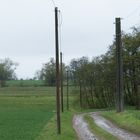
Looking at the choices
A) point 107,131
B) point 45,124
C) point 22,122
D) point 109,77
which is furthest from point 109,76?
point 107,131

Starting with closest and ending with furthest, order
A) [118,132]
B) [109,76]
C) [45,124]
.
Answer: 1. [118,132]
2. [45,124]
3. [109,76]

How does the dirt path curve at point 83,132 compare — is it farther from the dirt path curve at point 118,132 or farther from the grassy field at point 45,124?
the dirt path curve at point 118,132

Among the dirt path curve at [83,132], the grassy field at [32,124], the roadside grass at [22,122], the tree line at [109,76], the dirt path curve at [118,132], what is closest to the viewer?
the dirt path curve at [118,132]

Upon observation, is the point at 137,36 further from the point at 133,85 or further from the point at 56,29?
the point at 56,29

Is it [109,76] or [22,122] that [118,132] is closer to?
[22,122]

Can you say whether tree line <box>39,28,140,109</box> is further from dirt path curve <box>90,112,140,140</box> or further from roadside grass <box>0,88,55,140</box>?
dirt path curve <box>90,112,140,140</box>

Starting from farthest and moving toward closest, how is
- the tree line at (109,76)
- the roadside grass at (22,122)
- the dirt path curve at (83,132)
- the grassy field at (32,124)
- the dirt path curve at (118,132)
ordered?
the tree line at (109,76) → the roadside grass at (22,122) → the grassy field at (32,124) → the dirt path curve at (83,132) → the dirt path curve at (118,132)

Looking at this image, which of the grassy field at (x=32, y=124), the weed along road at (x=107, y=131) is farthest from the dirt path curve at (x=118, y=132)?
the grassy field at (x=32, y=124)

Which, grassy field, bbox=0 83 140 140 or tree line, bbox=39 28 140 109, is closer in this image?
grassy field, bbox=0 83 140 140

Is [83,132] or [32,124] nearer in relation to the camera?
[83,132]

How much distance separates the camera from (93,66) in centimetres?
8788

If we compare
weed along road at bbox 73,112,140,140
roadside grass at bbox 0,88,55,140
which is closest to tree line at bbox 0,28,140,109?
roadside grass at bbox 0,88,55,140

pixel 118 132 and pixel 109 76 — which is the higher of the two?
pixel 109 76

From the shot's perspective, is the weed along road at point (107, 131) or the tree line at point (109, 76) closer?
the weed along road at point (107, 131)
